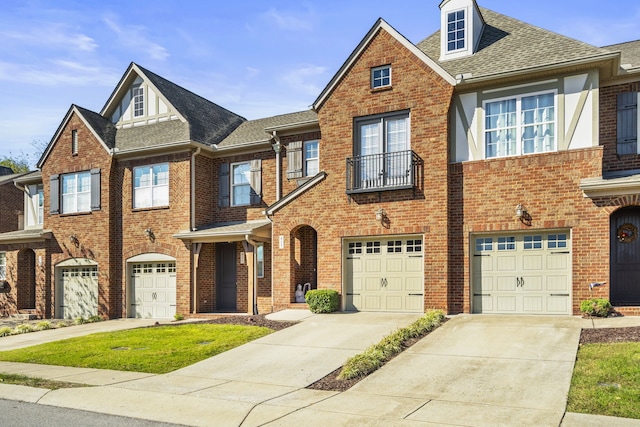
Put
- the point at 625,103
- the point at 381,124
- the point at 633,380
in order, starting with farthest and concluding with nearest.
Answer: the point at 381,124
the point at 625,103
the point at 633,380

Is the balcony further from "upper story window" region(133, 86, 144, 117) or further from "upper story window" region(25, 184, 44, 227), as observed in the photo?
"upper story window" region(25, 184, 44, 227)

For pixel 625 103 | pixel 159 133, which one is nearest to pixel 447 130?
pixel 625 103

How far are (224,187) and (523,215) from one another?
11.4 m

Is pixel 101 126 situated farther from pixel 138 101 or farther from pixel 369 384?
pixel 369 384

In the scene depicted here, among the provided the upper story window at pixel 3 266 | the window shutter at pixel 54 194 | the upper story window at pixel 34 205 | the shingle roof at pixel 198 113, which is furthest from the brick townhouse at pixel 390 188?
the upper story window at pixel 3 266

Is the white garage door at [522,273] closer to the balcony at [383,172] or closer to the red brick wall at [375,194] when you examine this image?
the red brick wall at [375,194]

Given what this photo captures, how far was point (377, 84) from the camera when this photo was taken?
16.7 meters

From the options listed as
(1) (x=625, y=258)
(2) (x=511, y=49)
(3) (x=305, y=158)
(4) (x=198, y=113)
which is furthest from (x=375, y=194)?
(4) (x=198, y=113)

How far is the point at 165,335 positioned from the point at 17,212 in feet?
64.2

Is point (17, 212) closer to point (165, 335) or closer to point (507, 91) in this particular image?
point (165, 335)

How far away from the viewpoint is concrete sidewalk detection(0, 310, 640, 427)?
7555 millimetres

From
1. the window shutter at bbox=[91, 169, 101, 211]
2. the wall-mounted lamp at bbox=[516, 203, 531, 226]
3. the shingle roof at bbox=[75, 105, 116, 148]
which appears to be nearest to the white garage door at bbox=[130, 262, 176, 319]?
the window shutter at bbox=[91, 169, 101, 211]

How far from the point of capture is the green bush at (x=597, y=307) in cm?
1329

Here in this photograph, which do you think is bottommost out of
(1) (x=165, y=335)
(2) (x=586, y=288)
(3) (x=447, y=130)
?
(1) (x=165, y=335)
